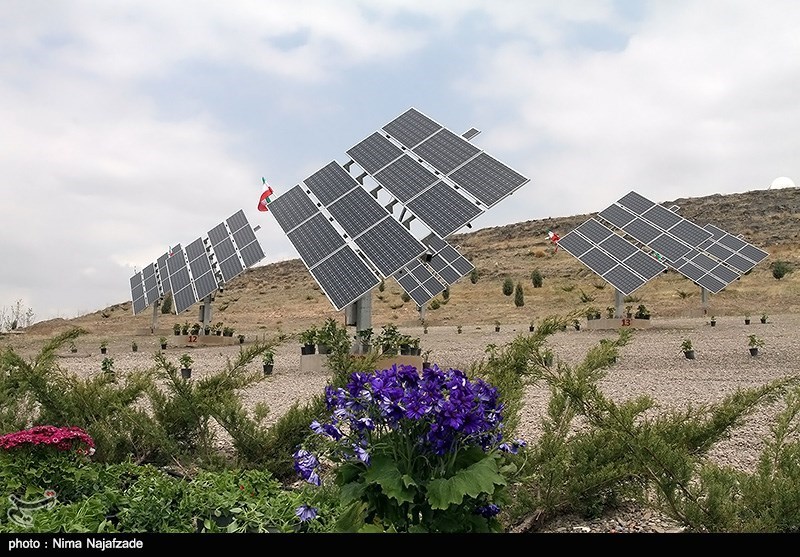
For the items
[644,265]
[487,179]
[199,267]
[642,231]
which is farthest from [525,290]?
[487,179]

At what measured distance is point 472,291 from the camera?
50.3 meters

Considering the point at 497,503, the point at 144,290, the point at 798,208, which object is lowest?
the point at 497,503

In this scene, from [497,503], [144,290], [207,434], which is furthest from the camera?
[144,290]

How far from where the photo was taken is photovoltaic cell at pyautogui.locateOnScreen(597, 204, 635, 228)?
31062 mm

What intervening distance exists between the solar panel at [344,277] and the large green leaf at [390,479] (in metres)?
12.1

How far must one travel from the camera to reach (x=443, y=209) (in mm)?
16047

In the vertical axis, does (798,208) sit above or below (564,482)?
above

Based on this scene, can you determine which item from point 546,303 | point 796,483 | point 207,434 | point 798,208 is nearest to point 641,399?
point 796,483

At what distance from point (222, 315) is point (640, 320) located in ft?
108

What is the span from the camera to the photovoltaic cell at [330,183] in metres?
18.9

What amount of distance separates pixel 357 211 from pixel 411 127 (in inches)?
157

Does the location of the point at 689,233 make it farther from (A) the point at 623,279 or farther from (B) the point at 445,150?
(B) the point at 445,150

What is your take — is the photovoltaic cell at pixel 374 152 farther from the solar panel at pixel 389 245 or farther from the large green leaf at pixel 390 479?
the large green leaf at pixel 390 479

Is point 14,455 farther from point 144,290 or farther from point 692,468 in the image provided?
point 144,290
